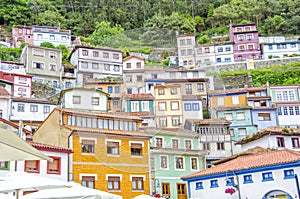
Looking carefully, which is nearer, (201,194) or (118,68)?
(201,194)

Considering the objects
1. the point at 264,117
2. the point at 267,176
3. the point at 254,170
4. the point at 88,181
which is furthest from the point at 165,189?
the point at 264,117

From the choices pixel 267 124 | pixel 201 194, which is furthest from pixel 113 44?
pixel 267 124

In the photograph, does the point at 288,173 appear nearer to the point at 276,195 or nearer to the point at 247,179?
the point at 276,195

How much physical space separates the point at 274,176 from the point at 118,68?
38712mm

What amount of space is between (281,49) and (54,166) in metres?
50.2

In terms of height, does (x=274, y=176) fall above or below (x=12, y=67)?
below

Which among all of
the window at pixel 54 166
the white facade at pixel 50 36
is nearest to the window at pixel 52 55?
the white facade at pixel 50 36

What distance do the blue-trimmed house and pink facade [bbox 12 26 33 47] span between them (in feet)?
169

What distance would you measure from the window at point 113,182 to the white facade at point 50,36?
158ft

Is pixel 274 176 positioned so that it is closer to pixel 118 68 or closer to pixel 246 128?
pixel 246 128

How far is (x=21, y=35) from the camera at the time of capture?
72.5m

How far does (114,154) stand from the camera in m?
7.75

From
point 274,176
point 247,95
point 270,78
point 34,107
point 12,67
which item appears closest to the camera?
point 274,176

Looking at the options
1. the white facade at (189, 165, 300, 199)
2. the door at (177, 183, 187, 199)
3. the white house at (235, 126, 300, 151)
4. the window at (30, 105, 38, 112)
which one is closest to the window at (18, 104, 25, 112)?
the window at (30, 105, 38, 112)
